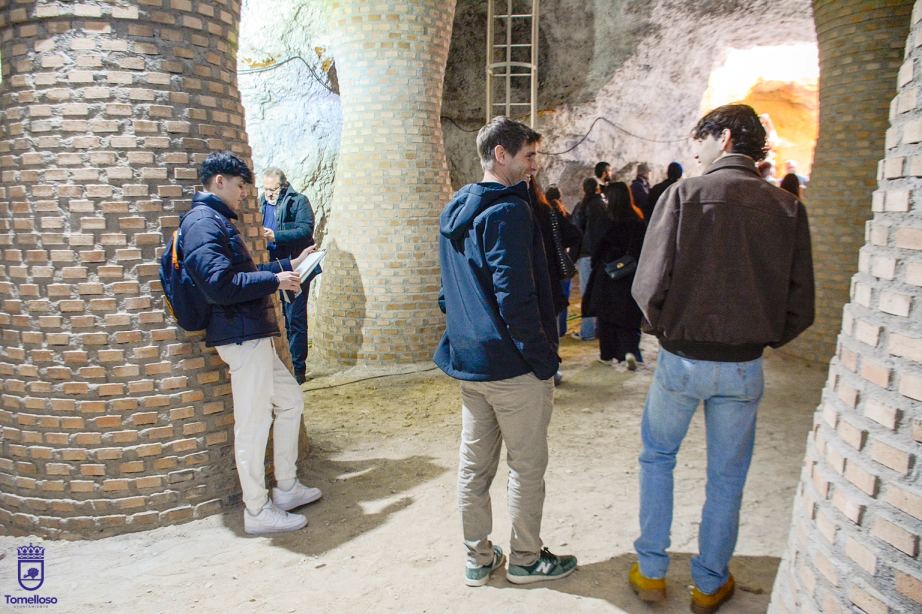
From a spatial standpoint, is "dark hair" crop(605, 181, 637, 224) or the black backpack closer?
the black backpack

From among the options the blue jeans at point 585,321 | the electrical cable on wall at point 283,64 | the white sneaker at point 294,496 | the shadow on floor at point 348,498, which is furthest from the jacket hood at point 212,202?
the electrical cable on wall at point 283,64

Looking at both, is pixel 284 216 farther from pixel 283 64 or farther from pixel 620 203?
pixel 283 64

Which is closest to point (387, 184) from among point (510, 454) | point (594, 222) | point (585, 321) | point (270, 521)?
point (594, 222)

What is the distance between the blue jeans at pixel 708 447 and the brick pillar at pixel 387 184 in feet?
15.0

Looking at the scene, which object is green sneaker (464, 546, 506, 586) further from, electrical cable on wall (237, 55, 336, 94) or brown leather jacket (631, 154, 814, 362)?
electrical cable on wall (237, 55, 336, 94)

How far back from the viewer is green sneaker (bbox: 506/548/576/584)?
9.54 ft

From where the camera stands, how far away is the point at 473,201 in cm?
256

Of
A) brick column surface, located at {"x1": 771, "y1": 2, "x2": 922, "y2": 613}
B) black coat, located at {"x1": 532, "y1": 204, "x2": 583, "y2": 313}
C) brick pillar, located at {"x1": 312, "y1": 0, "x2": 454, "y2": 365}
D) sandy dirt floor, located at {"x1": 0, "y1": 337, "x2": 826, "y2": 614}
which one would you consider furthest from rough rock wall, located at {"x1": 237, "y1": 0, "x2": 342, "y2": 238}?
brick column surface, located at {"x1": 771, "y1": 2, "x2": 922, "y2": 613}

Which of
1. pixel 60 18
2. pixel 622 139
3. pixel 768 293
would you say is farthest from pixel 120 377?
pixel 622 139

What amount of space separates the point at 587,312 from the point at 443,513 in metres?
3.33

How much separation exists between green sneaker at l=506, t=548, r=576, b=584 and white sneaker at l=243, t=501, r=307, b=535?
1.34 m

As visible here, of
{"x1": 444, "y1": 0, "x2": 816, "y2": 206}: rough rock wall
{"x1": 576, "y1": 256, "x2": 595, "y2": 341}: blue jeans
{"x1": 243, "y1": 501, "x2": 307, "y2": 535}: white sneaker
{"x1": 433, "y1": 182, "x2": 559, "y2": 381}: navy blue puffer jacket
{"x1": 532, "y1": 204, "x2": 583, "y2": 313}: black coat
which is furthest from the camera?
{"x1": 444, "y1": 0, "x2": 816, "y2": 206}: rough rock wall

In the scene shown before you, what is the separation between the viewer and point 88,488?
345 centimetres

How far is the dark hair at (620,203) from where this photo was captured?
19.3ft
